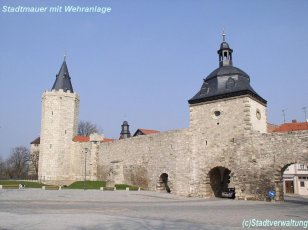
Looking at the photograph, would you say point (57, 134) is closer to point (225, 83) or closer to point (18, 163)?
point (225, 83)

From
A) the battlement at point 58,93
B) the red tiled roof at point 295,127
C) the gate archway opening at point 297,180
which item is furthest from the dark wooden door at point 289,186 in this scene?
the battlement at point 58,93

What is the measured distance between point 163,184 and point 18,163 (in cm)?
4628

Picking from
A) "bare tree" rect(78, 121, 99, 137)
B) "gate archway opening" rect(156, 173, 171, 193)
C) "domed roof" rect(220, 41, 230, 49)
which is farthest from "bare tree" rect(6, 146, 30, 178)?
"domed roof" rect(220, 41, 230, 49)

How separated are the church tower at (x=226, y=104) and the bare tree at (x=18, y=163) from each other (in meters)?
47.6

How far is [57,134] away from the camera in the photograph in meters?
36.4

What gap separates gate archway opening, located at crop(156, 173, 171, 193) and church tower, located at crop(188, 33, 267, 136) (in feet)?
18.3

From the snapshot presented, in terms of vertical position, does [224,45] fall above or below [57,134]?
above

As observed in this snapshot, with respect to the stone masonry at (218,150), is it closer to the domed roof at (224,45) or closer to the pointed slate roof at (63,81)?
the domed roof at (224,45)

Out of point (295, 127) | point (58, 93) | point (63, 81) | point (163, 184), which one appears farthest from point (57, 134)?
point (295, 127)

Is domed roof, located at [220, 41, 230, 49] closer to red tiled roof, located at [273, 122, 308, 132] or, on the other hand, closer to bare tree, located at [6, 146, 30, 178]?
red tiled roof, located at [273, 122, 308, 132]

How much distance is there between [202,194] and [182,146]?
152 inches

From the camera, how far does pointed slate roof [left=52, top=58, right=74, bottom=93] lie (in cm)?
3809

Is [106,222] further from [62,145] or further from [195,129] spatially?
[62,145]

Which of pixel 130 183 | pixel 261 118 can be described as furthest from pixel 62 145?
pixel 261 118
